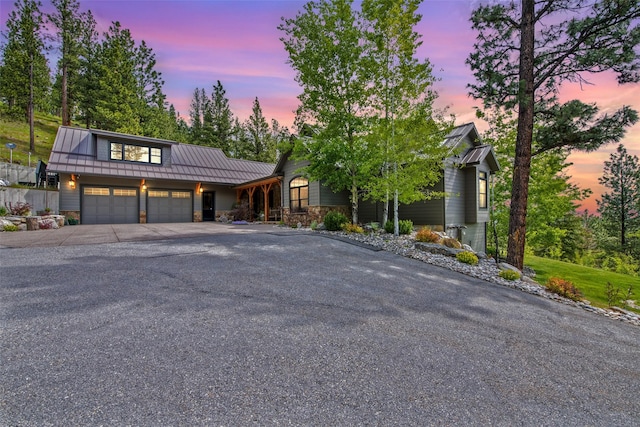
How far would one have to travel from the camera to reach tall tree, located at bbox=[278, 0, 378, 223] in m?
10.7

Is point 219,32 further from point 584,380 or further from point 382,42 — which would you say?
point 584,380

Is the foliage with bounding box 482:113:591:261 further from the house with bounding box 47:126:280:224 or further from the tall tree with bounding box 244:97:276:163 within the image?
the tall tree with bounding box 244:97:276:163

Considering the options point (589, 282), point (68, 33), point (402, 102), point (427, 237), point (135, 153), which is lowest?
point (589, 282)

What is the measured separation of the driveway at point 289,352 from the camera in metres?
2.02

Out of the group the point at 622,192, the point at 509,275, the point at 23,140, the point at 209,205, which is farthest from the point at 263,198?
the point at 622,192

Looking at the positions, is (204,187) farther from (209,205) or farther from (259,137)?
(259,137)

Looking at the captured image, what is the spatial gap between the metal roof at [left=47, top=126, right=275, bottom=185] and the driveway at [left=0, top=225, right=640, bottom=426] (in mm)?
12725

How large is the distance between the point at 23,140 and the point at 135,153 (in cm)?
1790

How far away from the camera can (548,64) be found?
8195mm

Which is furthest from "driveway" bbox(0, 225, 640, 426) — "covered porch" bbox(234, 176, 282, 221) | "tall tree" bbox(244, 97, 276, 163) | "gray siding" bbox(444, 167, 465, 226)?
"tall tree" bbox(244, 97, 276, 163)

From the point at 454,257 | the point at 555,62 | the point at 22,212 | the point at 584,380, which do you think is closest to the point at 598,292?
the point at 454,257

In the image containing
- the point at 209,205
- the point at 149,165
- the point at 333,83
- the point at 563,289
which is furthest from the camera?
the point at 209,205

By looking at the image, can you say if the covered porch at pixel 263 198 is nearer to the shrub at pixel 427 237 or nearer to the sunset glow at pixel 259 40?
the sunset glow at pixel 259 40

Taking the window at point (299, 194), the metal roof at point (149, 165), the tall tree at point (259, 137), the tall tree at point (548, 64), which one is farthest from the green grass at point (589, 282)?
the tall tree at point (259, 137)
